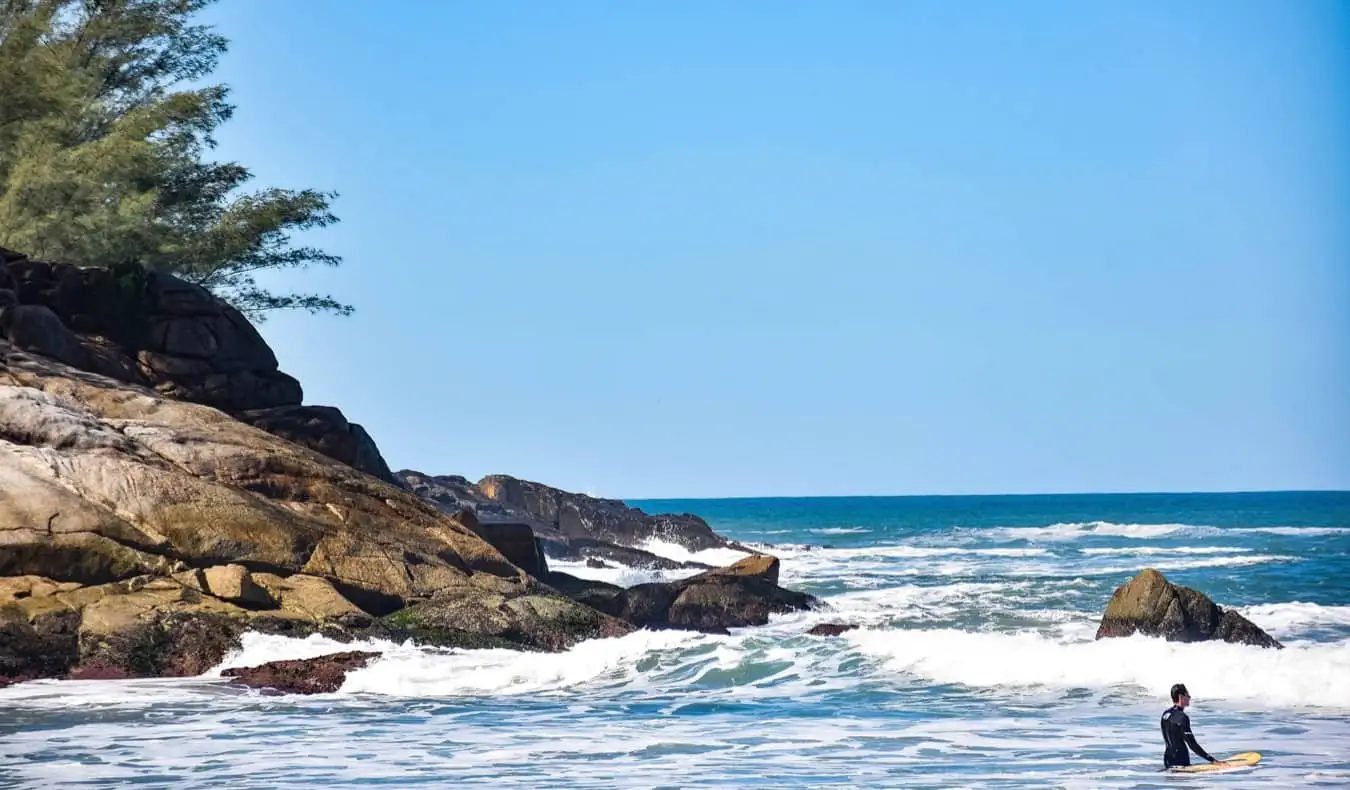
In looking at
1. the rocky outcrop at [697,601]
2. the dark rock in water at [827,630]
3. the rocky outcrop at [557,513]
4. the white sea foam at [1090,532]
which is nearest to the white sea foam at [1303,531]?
the white sea foam at [1090,532]

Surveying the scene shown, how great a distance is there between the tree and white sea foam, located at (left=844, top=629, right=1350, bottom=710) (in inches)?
769

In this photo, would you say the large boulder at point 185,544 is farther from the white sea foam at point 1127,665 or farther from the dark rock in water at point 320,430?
the white sea foam at point 1127,665

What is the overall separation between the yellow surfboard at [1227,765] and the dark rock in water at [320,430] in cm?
1967

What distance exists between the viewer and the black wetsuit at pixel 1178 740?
15.7m

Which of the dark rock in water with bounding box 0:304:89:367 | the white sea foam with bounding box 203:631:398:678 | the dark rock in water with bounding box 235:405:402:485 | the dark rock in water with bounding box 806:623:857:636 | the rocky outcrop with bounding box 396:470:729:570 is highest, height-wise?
the dark rock in water with bounding box 0:304:89:367

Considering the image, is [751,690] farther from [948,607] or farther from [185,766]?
[948,607]

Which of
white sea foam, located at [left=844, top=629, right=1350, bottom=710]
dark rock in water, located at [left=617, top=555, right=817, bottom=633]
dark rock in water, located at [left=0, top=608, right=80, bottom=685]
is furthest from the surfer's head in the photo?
dark rock in water, located at [left=617, top=555, right=817, bottom=633]

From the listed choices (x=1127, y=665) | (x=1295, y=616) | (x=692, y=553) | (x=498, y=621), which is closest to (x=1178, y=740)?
(x=1127, y=665)

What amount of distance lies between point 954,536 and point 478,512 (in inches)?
1337

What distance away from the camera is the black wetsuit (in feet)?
51.5

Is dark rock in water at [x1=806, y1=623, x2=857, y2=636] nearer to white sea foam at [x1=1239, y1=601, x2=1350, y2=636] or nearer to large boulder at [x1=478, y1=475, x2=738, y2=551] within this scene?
white sea foam at [x1=1239, y1=601, x2=1350, y2=636]

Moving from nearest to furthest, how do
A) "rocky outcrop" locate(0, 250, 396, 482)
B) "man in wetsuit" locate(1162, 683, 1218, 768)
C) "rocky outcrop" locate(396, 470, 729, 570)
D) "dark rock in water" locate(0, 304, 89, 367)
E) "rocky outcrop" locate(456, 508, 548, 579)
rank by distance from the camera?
1. "man in wetsuit" locate(1162, 683, 1218, 768)
2. "dark rock in water" locate(0, 304, 89, 367)
3. "rocky outcrop" locate(0, 250, 396, 482)
4. "rocky outcrop" locate(456, 508, 548, 579)
5. "rocky outcrop" locate(396, 470, 729, 570)

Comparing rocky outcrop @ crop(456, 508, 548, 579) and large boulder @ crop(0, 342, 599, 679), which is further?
rocky outcrop @ crop(456, 508, 548, 579)

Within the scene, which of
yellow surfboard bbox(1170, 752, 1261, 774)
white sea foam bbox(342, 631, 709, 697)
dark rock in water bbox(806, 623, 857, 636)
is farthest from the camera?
dark rock in water bbox(806, 623, 857, 636)
